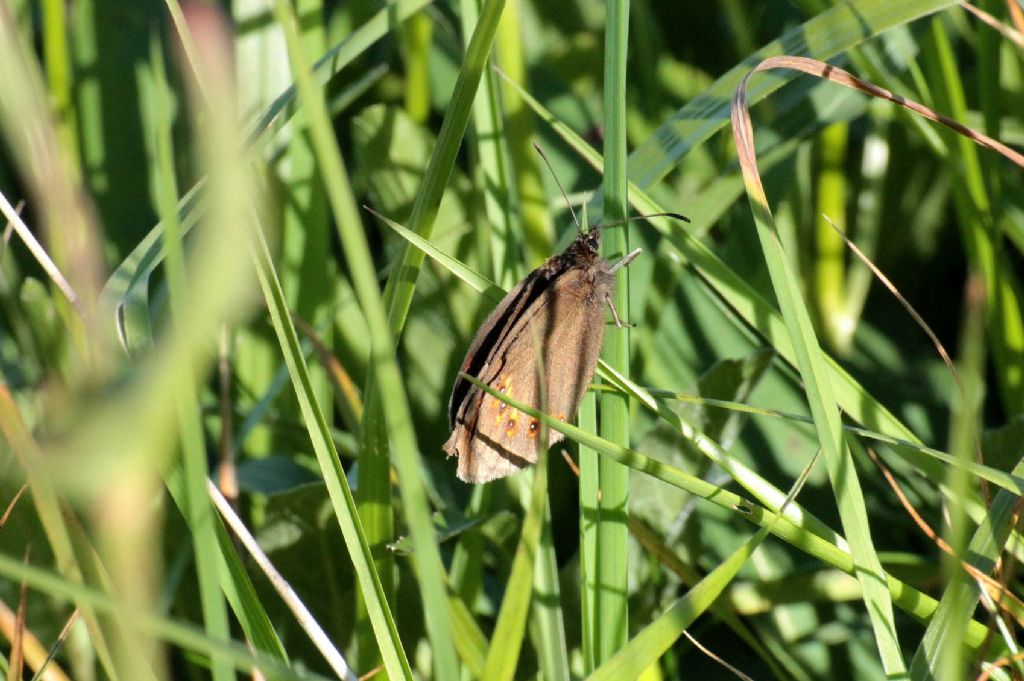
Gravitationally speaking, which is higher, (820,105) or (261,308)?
(820,105)

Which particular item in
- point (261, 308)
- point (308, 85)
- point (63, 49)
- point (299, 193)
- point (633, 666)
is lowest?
point (633, 666)

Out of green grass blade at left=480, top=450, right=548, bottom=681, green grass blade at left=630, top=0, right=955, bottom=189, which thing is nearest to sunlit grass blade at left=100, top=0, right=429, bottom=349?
green grass blade at left=630, top=0, right=955, bottom=189

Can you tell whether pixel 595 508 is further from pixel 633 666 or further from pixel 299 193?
pixel 299 193

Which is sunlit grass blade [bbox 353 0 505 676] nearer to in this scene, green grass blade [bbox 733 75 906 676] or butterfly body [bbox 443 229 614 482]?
butterfly body [bbox 443 229 614 482]

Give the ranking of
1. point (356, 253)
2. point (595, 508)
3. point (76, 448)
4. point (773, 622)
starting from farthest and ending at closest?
point (773, 622) < point (595, 508) < point (356, 253) < point (76, 448)

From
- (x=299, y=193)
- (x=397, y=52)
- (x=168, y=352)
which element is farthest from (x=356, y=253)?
(x=397, y=52)

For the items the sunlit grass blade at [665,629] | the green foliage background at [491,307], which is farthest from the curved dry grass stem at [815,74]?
the sunlit grass blade at [665,629]

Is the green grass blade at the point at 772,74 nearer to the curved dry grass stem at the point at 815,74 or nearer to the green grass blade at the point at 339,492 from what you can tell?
the curved dry grass stem at the point at 815,74

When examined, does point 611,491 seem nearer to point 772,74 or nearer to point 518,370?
point 518,370
